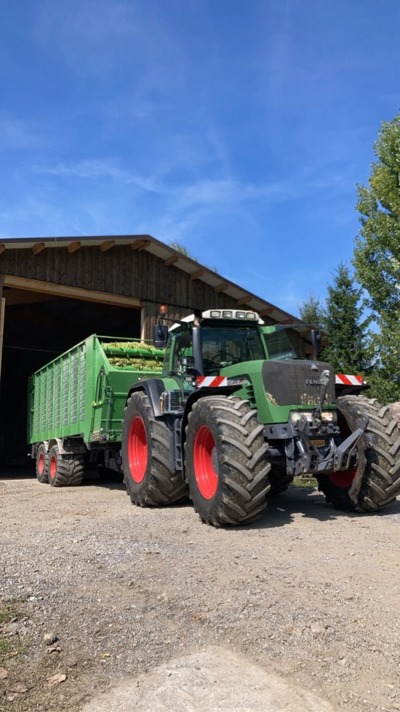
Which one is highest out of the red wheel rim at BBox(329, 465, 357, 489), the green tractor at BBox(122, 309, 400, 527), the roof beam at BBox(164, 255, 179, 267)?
the roof beam at BBox(164, 255, 179, 267)

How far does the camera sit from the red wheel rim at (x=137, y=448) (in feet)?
28.3

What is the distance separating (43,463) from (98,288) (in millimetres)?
5123

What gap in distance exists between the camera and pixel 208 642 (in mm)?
3512

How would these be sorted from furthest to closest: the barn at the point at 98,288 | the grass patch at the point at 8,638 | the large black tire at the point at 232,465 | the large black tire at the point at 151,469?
the barn at the point at 98,288, the large black tire at the point at 151,469, the large black tire at the point at 232,465, the grass patch at the point at 8,638

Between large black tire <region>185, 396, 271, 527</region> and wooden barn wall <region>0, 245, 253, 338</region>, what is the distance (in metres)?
9.99

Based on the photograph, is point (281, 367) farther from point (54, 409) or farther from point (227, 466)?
point (54, 409)

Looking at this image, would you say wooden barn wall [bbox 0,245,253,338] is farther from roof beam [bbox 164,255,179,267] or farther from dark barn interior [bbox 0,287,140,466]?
dark barn interior [bbox 0,287,140,466]

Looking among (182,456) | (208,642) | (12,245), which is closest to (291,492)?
(182,456)

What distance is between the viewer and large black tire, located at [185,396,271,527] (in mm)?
5879

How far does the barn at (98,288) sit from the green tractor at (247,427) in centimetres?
785

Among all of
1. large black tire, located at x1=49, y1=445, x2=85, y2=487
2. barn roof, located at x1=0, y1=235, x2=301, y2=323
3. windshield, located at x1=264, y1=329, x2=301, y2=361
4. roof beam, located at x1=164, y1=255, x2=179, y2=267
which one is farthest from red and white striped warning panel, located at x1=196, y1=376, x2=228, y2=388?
roof beam, located at x1=164, y1=255, x2=179, y2=267

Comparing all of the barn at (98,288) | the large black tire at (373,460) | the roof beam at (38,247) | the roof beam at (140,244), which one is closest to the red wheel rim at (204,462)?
the large black tire at (373,460)

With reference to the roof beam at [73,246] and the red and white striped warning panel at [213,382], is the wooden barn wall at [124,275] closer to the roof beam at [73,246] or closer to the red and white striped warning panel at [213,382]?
the roof beam at [73,246]

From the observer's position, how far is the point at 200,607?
3.95 meters
